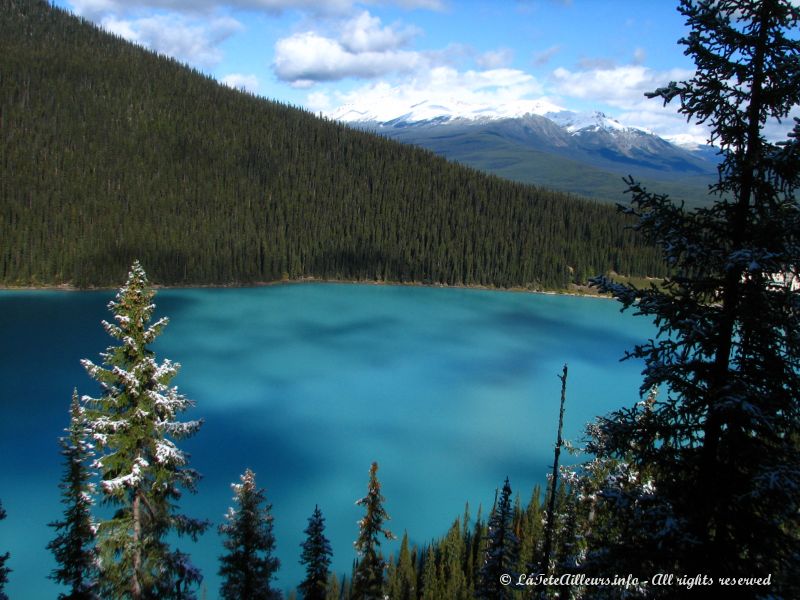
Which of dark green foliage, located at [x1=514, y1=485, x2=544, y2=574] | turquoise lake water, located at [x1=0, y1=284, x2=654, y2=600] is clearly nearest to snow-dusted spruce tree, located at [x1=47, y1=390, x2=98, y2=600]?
turquoise lake water, located at [x1=0, y1=284, x2=654, y2=600]

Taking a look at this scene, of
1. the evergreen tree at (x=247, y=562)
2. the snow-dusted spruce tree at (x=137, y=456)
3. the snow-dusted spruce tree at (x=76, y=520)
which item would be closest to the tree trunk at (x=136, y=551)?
the snow-dusted spruce tree at (x=137, y=456)

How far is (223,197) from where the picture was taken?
126250 millimetres

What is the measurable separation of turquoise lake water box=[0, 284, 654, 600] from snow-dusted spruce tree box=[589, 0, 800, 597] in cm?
2409

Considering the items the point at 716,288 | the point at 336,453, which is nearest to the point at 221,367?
the point at 336,453

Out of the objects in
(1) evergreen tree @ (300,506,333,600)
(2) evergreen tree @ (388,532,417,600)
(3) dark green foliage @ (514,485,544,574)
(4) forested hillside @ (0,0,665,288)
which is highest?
(4) forested hillside @ (0,0,665,288)

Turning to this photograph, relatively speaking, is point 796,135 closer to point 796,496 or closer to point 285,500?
point 796,496

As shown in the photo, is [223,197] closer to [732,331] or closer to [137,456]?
[137,456]

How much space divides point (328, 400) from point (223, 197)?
292 feet

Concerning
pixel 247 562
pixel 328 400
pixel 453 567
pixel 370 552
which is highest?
pixel 247 562

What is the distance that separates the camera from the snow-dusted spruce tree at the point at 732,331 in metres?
6.37

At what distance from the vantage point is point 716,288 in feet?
22.5

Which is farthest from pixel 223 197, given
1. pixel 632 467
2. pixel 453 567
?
pixel 632 467

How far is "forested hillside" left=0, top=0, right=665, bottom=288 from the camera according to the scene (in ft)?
344

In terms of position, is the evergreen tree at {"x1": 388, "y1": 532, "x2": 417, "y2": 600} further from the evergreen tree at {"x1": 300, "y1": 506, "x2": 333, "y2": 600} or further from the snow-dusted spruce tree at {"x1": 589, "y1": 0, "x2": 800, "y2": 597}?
the snow-dusted spruce tree at {"x1": 589, "y1": 0, "x2": 800, "y2": 597}
